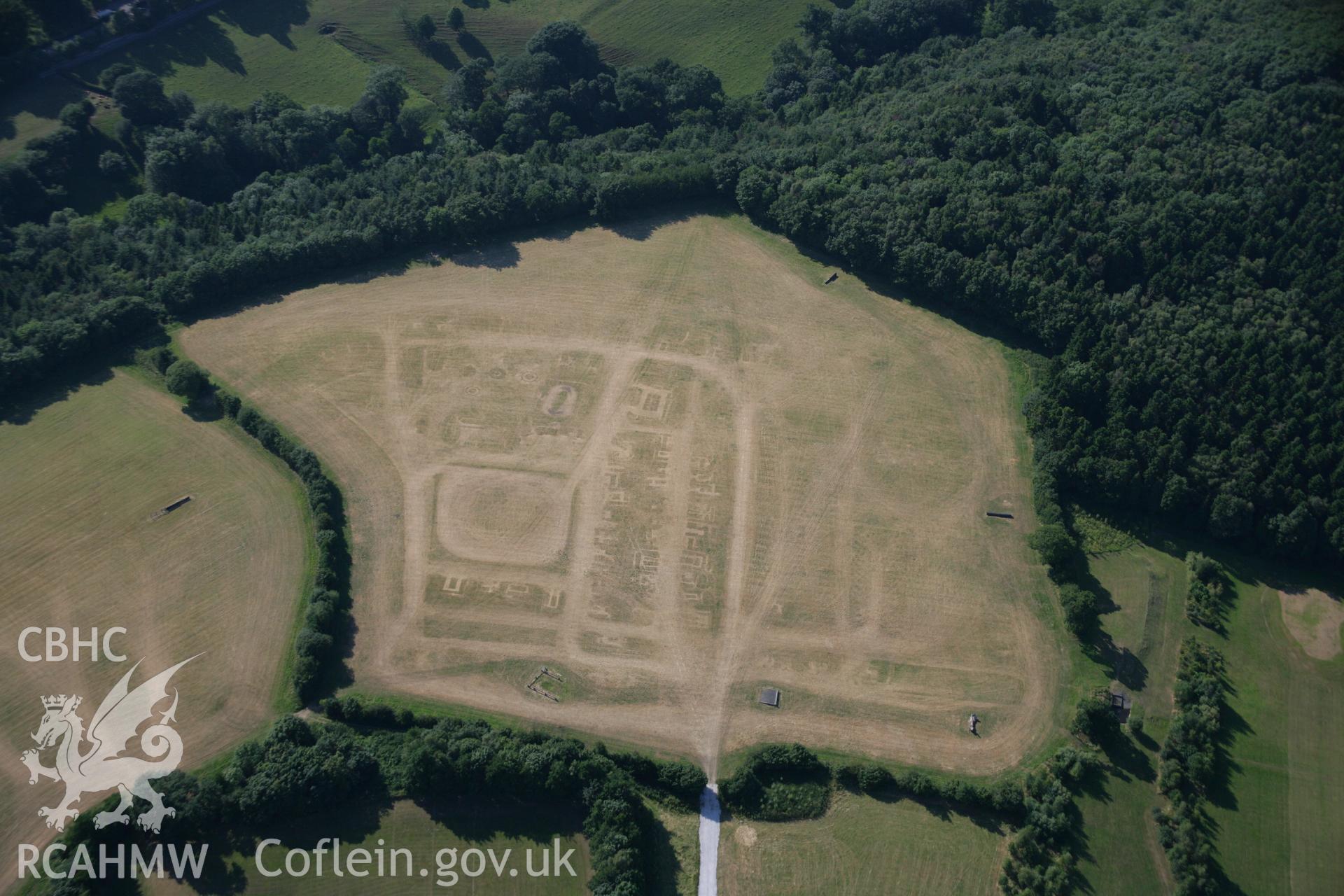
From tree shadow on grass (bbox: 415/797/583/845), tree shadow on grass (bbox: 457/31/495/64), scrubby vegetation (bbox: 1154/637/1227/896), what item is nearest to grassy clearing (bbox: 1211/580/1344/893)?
scrubby vegetation (bbox: 1154/637/1227/896)

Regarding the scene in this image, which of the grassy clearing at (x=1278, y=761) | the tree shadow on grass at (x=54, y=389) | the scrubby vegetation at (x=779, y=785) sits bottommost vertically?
the grassy clearing at (x=1278, y=761)

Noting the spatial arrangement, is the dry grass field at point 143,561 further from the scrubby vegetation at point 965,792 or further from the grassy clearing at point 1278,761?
the grassy clearing at point 1278,761

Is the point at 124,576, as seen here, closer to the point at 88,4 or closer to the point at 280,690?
the point at 280,690

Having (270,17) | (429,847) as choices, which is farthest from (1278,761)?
(270,17)

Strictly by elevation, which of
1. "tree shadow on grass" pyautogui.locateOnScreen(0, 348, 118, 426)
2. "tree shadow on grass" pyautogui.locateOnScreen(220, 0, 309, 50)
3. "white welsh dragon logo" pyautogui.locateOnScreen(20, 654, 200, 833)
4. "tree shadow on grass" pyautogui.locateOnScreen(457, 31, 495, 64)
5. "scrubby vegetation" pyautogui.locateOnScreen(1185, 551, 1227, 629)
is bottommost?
"scrubby vegetation" pyautogui.locateOnScreen(1185, 551, 1227, 629)

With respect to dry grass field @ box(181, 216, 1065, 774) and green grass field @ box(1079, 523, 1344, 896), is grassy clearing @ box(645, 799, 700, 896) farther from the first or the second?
green grass field @ box(1079, 523, 1344, 896)

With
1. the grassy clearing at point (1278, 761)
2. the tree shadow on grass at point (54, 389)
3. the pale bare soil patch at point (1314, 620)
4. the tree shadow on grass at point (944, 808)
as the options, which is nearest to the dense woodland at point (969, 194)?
the tree shadow on grass at point (54, 389)
